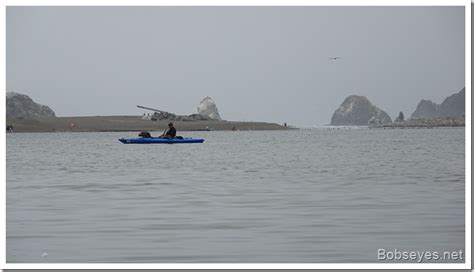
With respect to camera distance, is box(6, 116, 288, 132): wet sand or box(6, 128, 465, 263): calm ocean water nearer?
box(6, 128, 465, 263): calm ocean water

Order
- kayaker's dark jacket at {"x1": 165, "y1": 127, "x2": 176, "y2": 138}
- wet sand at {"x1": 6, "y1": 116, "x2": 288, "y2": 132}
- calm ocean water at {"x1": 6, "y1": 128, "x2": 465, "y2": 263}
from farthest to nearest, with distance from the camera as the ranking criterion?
wet sand at {"x1": 6, "y1": 116, "x2": 288, "y2": 132} → kayaker's dark jacket at {"x1": 165, "y1": 127, "x2": 176, "y2": 138} → calm ocean water at {"x1": 6, "y1": 128, "x2": 465, "y2": 263}

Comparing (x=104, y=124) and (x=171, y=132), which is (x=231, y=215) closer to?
(x=171, y=132)

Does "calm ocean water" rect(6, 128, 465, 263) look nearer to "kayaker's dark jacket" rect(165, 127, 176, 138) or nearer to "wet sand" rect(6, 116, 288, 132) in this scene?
"kayaker's dark jacket" rect(165, 127, 176, 138)

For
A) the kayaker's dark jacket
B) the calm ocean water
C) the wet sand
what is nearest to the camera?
the calm ocean water

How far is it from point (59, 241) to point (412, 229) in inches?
242

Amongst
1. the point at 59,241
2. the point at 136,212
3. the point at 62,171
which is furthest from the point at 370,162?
the point at 59,241

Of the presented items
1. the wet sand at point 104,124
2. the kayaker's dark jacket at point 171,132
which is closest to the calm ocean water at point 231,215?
the kayaker's dark jacket at point 171,132

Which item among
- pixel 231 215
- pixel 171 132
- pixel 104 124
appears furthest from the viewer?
pixel 104 124

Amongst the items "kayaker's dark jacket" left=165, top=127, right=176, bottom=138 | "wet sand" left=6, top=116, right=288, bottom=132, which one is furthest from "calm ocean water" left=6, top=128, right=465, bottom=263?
"wet sand" left=6, top=116, right=288, bottom=132

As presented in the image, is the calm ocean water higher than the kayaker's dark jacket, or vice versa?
the kayaker's dark jacket

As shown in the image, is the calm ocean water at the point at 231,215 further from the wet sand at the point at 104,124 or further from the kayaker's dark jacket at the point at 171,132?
the wet sand at the point at 104,124

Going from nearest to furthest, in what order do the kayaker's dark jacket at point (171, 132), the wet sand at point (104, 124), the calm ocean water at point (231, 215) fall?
1. the calm ocean water at point (231, 215)
2. the kayaker's dark jacket at point (171, 132)
3. the wet sand at point (104, 124)

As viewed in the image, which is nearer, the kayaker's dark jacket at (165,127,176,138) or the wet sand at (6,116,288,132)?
the kayaker's dark jacket at (165,127,176,138)

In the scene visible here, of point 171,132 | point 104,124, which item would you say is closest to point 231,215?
point 171,132
